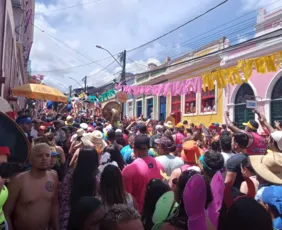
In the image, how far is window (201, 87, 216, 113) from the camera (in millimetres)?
18644

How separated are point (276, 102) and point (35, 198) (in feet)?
44.6

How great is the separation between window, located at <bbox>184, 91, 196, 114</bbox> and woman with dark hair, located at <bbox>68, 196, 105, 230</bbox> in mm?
18591

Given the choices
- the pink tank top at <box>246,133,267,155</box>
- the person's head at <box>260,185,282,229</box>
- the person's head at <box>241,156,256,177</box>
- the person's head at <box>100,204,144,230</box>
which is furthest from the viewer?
the pink tank top at <box>246,133,267,155</box>

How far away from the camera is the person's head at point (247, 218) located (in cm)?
157

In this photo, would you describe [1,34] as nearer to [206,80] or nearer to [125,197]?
[125,197]

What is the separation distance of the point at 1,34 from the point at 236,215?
7.36 m

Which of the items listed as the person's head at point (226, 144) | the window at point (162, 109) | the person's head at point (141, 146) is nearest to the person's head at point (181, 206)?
the person's head at point (141, 146)

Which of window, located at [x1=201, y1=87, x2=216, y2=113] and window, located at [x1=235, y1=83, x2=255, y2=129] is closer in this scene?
window, located at [x1=235, y1=83, x2=255, y2=129]

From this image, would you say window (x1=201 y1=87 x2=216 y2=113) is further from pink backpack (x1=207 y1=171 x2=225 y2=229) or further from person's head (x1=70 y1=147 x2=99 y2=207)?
pink backpack (x1=207 y1=171 x2=225 y2=229)

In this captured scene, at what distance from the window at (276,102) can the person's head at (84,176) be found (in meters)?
12.8

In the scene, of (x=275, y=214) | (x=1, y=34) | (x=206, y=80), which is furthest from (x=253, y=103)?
(x=275, y=214)

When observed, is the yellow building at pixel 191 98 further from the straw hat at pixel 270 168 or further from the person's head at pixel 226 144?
the straw hat at pixel 270 168

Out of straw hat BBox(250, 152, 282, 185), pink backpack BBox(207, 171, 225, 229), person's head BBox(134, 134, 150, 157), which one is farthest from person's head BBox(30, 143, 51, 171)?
straw hat BBox(250, 152, 282, 185)

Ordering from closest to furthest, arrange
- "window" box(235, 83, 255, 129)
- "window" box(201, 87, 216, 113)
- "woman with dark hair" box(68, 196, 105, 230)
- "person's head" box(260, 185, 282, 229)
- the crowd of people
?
the crowd of people < "person's head" box(260, 185, 282, 229) < "woman with dark hair" box(68, 196, 105, 230) < "window" box(235, 83, 255, 129) < "window" box(201, 87, 216, 113)
